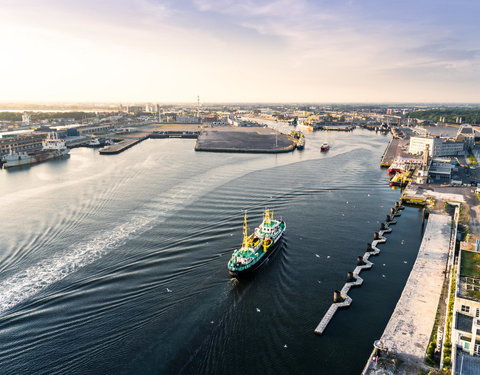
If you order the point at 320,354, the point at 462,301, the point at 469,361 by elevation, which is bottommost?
the point at 320,354

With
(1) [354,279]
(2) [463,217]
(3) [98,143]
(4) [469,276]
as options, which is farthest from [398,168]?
(3) [98,143]

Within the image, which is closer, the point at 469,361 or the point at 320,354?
the point at 469,361

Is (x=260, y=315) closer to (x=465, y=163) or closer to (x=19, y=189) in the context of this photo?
(x=19, y=189)

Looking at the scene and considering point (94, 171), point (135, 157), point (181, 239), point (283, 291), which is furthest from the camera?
point (135, 157)

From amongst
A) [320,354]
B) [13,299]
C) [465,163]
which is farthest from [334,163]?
[13,299]

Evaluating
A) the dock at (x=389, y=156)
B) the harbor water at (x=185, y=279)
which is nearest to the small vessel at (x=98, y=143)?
the harbor water at (x=185, y=279)

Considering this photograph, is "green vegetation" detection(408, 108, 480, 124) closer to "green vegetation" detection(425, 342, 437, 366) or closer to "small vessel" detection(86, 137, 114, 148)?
"small vessel" detection(86, 137, 114, 148)
